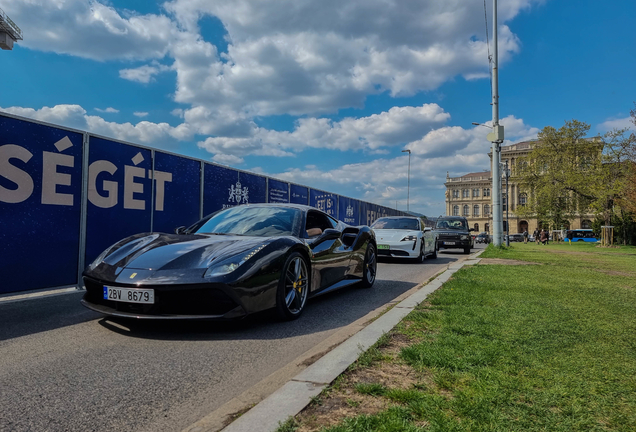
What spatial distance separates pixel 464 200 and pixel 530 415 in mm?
124139

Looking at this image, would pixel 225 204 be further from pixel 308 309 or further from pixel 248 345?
pixel 248 345

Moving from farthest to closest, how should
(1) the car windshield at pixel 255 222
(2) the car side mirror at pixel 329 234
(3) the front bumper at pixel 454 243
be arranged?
1. (3) the front bumper at pixel 454 243
2. (2) the car side mirror at pixel 329 234
3. (1) the car windshield at pixel 255 222

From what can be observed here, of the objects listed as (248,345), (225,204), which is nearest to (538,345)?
(248,345)

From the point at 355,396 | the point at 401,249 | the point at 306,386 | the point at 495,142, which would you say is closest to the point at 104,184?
the point at 306,386

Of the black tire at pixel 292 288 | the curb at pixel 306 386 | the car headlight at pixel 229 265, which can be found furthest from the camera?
the black tire at pixel 292 288

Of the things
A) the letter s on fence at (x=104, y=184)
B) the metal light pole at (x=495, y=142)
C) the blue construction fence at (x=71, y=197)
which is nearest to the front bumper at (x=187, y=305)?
the blue construction fence at (x=71, y=197)

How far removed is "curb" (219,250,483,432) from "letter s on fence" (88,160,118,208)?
A: 5.39m

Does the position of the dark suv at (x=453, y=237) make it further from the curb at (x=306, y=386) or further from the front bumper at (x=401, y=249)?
the curb at (x=306, y=386)

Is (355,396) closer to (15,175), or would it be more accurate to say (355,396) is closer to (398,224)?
(15,175)

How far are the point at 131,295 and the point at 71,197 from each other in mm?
4074

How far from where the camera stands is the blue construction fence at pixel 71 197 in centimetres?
593

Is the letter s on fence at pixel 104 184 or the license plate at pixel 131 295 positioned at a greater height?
the letter s on fence at pixel 104 184

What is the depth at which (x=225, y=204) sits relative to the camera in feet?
36.8

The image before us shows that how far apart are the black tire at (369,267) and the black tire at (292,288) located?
2296 millimetres
